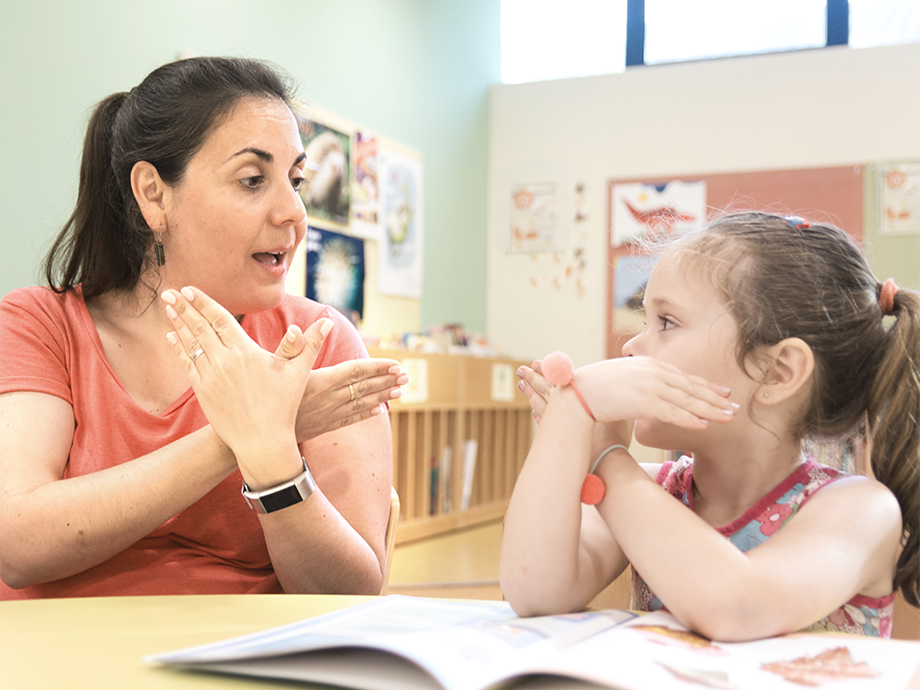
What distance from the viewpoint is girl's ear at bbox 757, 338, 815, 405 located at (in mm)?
916

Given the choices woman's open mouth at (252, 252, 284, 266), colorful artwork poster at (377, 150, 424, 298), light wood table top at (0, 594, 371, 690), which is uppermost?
colorful artwork poster at (377, 150, 424, 298)

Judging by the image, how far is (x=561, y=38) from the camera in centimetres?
573

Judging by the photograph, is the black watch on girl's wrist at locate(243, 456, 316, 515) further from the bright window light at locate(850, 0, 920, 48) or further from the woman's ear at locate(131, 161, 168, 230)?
the bright window light at locate(850, 0, 920, 48)

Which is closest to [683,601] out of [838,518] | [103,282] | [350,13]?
[838,518]

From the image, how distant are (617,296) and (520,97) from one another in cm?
157

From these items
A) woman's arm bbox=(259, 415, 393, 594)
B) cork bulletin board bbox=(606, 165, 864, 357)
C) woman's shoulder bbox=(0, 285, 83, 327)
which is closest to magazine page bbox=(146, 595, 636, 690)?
Result: woman's arm bbox=(259, 415, 393, 594)

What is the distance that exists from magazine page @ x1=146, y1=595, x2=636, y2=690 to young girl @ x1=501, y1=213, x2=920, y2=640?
11cm

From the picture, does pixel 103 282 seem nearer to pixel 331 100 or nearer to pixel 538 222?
pixel 331 100

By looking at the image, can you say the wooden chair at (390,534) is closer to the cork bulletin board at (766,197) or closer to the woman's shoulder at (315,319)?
the woman's shoulder at (315,319)

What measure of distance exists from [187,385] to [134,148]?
0.38 metres

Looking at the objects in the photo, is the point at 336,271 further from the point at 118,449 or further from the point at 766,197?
the point at 118,449

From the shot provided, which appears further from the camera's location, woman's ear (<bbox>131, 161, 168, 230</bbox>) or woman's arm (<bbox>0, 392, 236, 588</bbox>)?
woman's ear (<bbox>131, 161, 168, 230</bbox>)

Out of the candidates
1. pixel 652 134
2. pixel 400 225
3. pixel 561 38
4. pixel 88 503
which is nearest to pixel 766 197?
pixel 652 134

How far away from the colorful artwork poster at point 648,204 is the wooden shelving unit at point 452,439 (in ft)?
3.95
